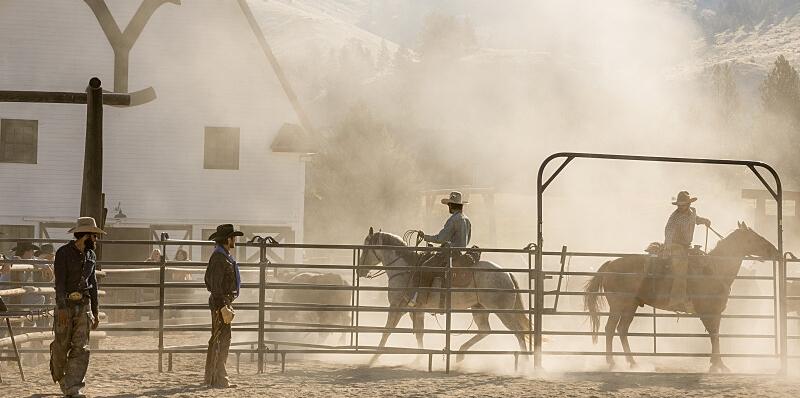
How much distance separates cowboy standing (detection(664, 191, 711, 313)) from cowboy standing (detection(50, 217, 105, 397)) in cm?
779

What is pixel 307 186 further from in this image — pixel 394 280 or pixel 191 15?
pixel 394 280

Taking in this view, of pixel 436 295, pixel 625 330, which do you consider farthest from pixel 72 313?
pixel 625 330

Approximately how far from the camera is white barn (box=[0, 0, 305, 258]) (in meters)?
28.4

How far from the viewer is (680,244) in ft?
48.9

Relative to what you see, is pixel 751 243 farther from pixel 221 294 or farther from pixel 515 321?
pixel 221 294

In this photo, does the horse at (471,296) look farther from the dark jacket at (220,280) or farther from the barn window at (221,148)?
the barn window at (221,148)

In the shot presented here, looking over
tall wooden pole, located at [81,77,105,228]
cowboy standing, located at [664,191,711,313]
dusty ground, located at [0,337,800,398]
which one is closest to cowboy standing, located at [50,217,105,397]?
dusty ground, located at [0,337,800,398]

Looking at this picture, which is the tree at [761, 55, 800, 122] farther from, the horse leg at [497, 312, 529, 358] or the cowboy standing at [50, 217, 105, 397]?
the cowboy standing at [50, 217, 105, 397]

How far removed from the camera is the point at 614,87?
185 metres

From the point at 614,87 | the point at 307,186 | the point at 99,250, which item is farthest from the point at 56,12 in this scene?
the point at 614,87

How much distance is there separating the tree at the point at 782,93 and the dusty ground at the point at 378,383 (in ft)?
292

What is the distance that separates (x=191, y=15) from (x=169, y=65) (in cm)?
149

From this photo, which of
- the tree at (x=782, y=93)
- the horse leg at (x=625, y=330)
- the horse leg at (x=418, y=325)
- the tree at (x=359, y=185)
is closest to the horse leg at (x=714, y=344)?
the horse leg at (x=625, y=330)

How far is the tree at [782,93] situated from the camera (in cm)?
9738
